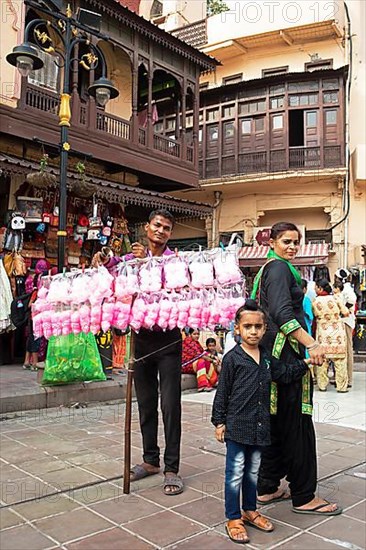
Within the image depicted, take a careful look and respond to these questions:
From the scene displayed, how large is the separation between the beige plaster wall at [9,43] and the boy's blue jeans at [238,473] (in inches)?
358

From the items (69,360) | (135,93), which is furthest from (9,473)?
(135,93)

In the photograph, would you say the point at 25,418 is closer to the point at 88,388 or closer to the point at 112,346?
the point at 88,388

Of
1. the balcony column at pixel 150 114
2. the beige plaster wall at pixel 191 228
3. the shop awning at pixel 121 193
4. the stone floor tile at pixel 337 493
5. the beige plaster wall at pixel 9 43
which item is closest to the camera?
the stone floor tile at pixel 337 493

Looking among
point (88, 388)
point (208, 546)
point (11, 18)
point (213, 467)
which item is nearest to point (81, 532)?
point (208, 546)

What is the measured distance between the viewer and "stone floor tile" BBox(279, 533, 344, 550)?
282 cm

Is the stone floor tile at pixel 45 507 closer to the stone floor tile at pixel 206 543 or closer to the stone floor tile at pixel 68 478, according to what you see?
the stone floor tile at pixel 68 478

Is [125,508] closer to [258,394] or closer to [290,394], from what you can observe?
[258,394]

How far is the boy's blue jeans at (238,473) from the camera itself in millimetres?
2969

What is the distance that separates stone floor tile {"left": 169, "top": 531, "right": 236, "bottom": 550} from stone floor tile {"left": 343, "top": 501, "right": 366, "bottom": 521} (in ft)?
2.85

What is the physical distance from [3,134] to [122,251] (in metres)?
3.67

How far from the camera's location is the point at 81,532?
294cm

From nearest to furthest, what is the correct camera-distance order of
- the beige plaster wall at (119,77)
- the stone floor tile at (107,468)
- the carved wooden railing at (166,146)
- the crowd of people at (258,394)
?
the crowd of people at (258,394) → the stone floor tile at (107,468) → the carved wooden railing at (166,146) → the beige plaster wall at (119,77)

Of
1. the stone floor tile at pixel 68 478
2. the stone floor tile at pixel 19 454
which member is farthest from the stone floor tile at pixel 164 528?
the stone floor tile at pixel 19 454

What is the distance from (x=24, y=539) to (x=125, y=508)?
0.70 meters
